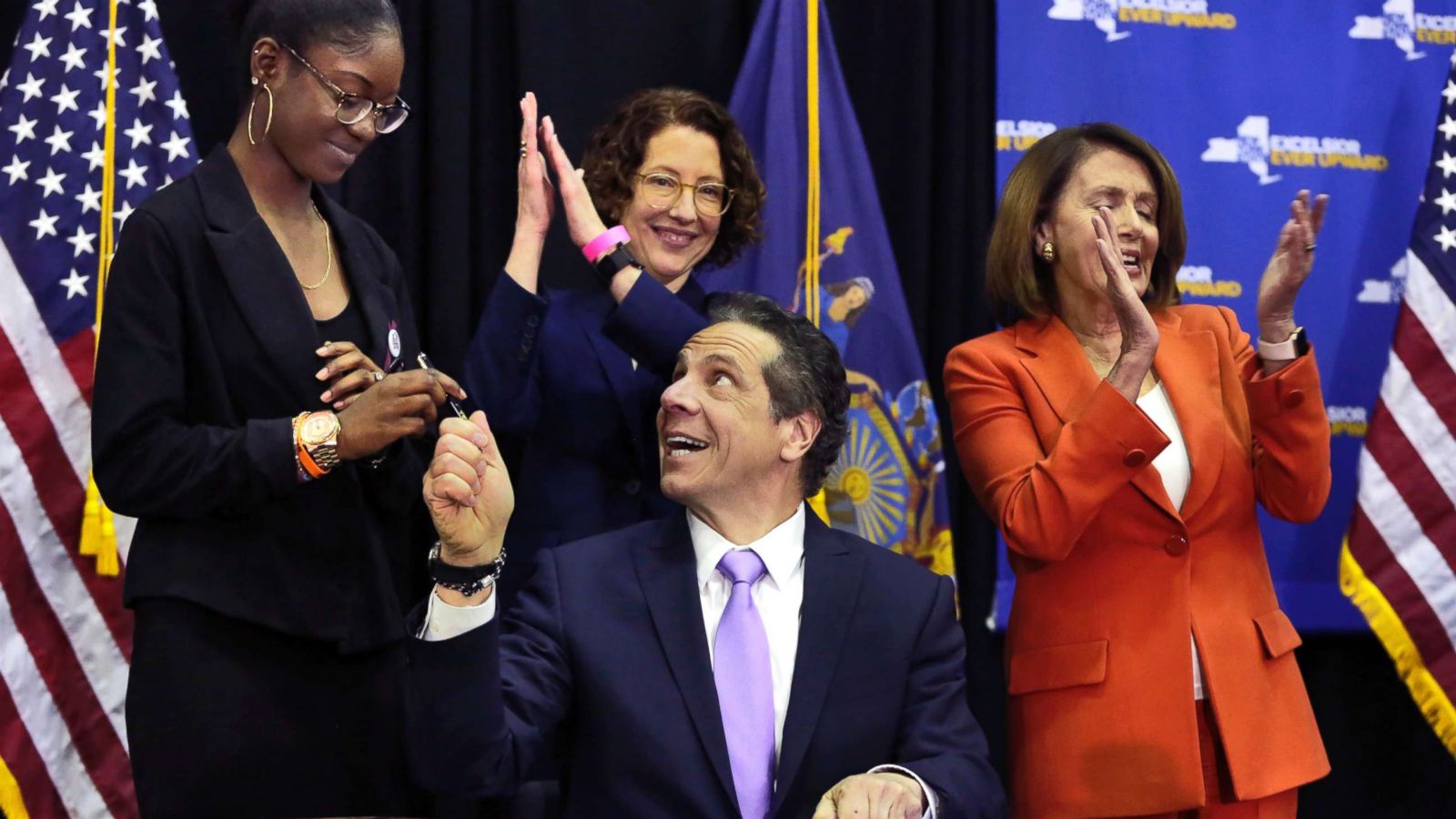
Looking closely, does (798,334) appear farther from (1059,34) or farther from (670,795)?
(1059,34)

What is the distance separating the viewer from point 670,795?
1.99 metres

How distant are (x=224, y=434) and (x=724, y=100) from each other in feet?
7.08

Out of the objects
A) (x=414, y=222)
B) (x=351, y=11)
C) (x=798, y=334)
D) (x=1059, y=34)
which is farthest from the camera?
(x=1059, y=34)

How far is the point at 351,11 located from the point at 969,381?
119cm

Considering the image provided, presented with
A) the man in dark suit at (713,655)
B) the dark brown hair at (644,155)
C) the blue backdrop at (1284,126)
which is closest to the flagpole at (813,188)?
the blue backdrop at (1284,126)

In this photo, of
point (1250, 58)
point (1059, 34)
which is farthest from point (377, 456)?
point (1250, 58)

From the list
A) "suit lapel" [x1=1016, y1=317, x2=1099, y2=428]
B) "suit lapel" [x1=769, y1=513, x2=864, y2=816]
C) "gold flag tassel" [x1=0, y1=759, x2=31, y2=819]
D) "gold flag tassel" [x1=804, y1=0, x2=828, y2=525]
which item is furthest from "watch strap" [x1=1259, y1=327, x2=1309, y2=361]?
A: "gold flag tassel" [x1=0, y1=759, x2=31, y2=819]

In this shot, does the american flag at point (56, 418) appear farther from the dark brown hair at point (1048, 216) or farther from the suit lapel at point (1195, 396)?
the suit lapel at point (1195, 396)

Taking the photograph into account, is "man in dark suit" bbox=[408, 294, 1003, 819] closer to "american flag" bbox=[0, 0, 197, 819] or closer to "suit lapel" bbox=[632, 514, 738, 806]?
"suit lapel" bbox=[632, 514, 738, 806]

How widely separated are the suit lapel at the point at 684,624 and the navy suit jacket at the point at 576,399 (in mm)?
439

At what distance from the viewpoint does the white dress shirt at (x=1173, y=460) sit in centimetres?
250

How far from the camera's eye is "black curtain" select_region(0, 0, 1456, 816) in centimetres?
361

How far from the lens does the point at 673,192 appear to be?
2.94 meters

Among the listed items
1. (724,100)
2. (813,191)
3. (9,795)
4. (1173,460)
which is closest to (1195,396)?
(1173,460)
